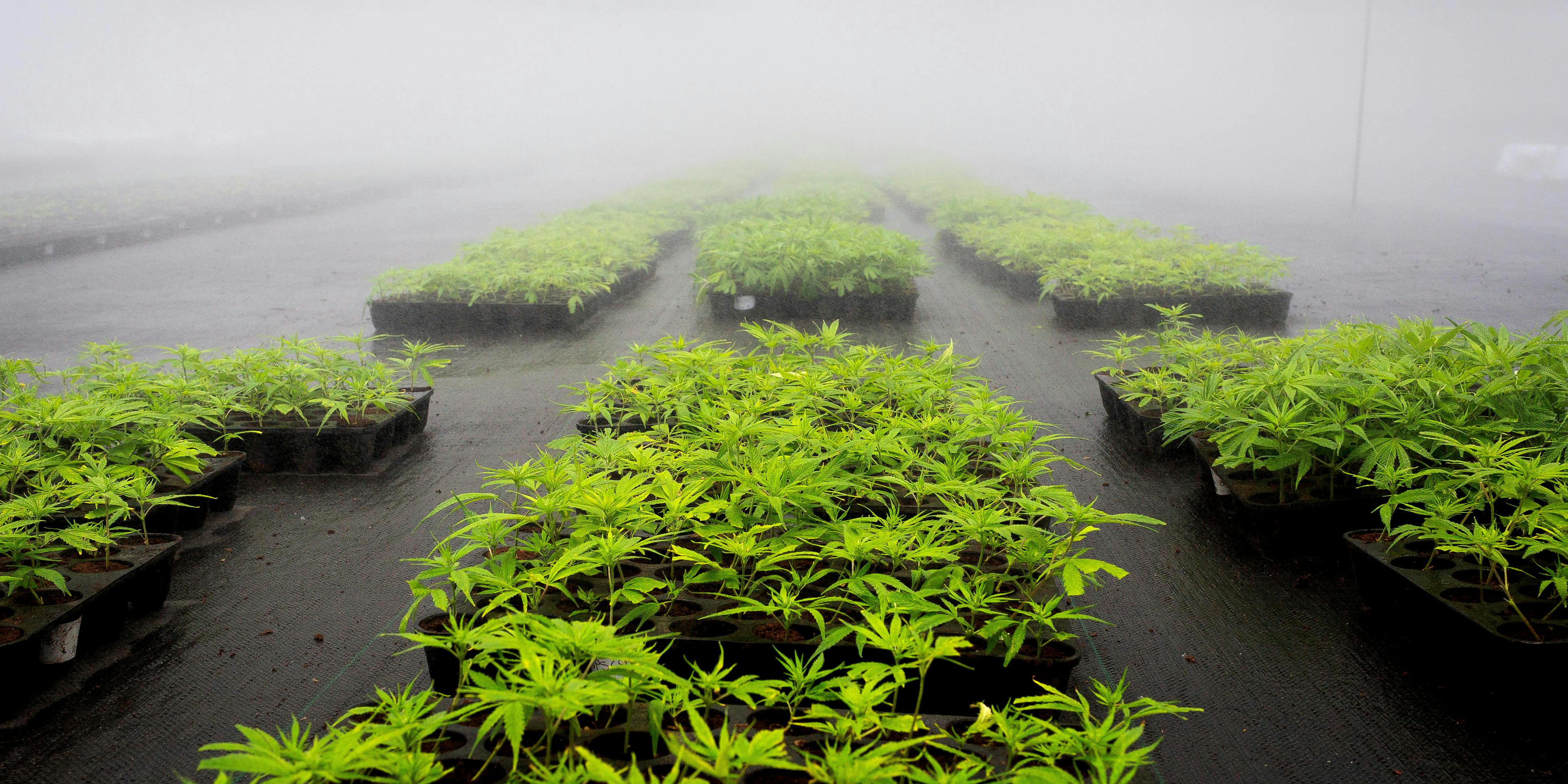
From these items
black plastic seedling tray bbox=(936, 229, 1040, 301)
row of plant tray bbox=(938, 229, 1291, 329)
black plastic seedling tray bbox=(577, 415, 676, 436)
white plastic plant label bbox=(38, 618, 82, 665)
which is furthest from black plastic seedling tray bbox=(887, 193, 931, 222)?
white plastic plant label bbox=(38, 618, 82, 665)

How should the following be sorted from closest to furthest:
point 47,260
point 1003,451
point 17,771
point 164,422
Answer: point 17,771
point 1003,451
point 164,422
point 47,260

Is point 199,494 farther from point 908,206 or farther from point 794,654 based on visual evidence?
point 908,206

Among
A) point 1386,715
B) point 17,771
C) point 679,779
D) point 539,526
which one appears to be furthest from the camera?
point 539,526

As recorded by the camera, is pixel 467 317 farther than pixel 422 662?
Yes

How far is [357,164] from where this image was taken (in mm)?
33781

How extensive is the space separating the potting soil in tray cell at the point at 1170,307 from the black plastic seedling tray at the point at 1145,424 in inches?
82.8

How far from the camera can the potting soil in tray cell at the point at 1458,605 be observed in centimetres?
160

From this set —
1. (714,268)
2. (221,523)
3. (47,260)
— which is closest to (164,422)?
(221,523)

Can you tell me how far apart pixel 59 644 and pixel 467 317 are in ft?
12.2

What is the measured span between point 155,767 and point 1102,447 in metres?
3.22

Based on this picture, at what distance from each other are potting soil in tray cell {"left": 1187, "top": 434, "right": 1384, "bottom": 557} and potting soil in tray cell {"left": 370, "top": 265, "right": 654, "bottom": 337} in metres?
4.16

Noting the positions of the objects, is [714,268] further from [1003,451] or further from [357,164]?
[357,164]

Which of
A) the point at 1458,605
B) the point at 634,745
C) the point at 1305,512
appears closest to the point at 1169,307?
the point at 1305,512

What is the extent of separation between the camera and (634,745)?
1241mm
